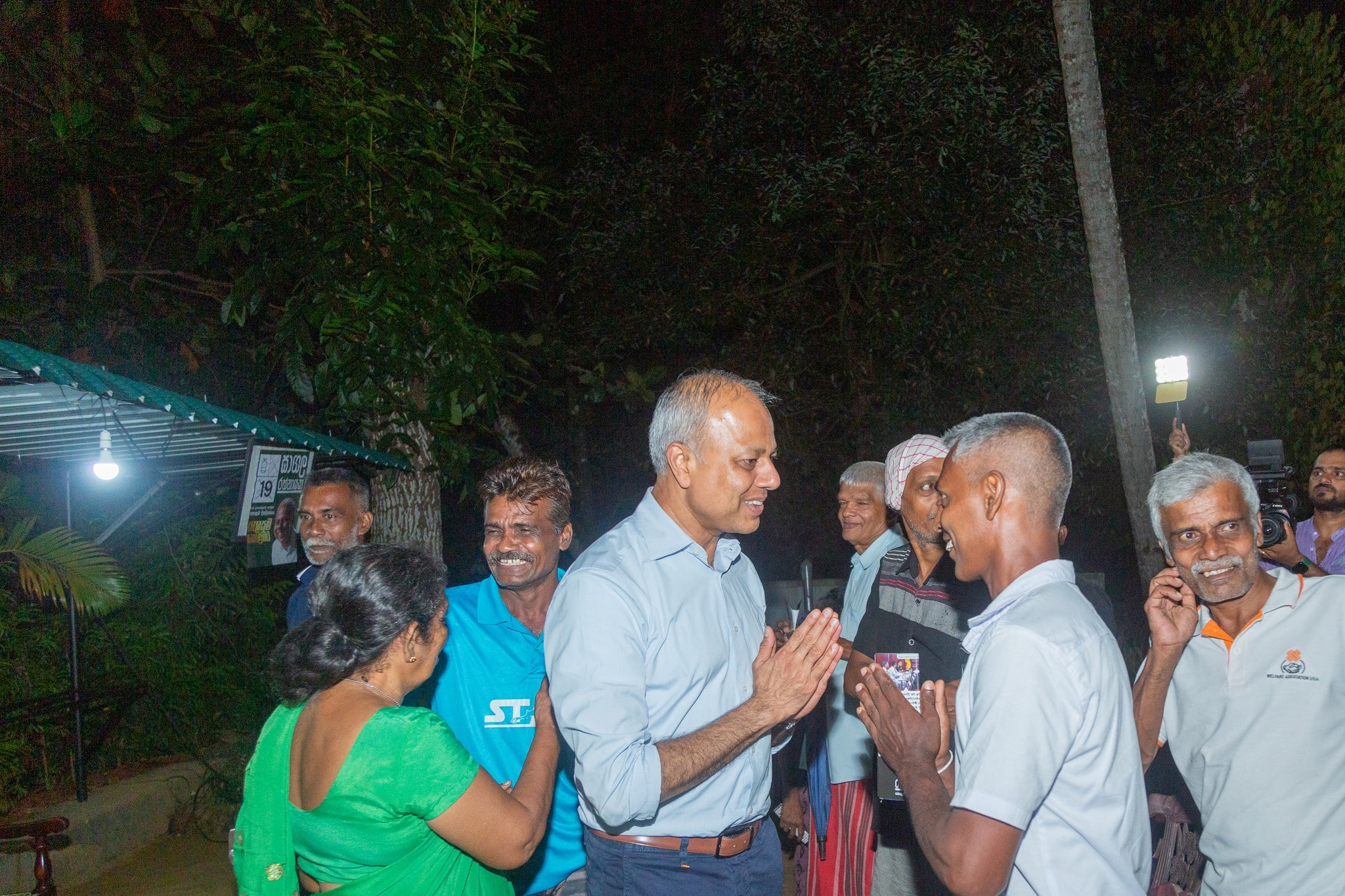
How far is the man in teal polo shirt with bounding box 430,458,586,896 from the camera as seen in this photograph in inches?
125

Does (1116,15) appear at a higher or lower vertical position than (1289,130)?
higher

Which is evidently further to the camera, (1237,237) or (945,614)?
(1237,237)

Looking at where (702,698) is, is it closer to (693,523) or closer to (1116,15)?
(693,523)

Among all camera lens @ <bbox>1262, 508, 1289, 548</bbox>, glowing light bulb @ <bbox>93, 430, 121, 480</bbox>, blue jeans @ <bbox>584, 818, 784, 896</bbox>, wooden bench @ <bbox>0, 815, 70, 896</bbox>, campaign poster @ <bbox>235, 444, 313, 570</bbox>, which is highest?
glowing light bulb @ <bbox>93, 430, 121, 480</bbox>

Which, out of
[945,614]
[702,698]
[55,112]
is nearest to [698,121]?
[55,112]

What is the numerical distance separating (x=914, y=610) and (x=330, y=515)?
2561 millimetres

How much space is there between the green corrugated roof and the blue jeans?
2.80 m

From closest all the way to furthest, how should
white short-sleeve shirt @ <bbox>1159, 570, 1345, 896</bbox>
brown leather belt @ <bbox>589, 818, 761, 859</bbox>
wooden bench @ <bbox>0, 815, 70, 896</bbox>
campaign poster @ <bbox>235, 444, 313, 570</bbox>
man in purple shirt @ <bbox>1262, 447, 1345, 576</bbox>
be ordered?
brown leather belt @ <bbox>589, 818, 761, 859</bbox> < white short-sleeve shirt @ <bbox>1159, 570, 1345, 896</bbox> < wooden bench @ <bbox>0, 815, 70, 896</bbox> < campaign poster @ <bbox>235, 444, 313, 570</bbox> < man in purple shirt @ <bbox>1262, 447, 1345, 576</bbox>

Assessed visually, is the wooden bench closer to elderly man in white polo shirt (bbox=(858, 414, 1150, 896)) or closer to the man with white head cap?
the man with white head cap

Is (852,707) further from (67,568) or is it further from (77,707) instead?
(77,707)

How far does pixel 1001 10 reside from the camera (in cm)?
974

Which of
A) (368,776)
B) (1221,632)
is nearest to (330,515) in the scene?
(368,776)

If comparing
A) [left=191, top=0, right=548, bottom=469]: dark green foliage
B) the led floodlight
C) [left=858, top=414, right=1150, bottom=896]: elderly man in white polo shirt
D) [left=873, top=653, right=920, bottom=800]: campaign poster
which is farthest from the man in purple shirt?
[left=191, top=0, right=548, bottom=469]: dark green foliage

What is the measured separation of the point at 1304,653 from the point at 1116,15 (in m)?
9.75
